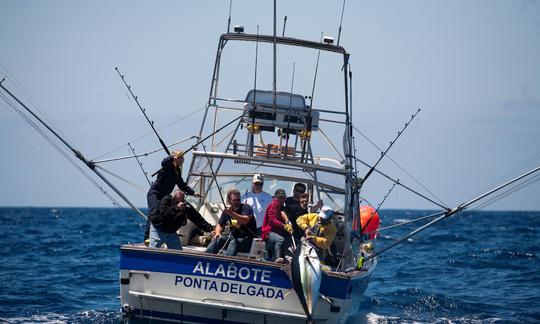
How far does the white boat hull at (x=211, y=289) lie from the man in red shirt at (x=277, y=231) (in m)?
0.83

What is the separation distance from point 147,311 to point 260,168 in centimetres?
413

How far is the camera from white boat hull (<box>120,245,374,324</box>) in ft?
35.1

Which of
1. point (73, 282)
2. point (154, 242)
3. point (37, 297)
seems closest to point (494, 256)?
point (73, 282)

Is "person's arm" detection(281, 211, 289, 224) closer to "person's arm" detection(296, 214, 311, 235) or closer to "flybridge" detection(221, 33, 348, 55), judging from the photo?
"person's arm" detection(296, 214, 311, 235)

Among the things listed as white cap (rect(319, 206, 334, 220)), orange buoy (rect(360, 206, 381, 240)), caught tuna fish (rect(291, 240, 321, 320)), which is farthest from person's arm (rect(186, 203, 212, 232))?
orange buoy (rect(360, 206, 381, 240))

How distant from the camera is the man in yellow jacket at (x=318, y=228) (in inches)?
448

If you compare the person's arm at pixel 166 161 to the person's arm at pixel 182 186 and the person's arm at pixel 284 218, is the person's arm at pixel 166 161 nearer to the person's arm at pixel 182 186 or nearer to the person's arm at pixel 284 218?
the person's arm at pixel 182 186

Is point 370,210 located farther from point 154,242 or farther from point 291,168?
point 154,242

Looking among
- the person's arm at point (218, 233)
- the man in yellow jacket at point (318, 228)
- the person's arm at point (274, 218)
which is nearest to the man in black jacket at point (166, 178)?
the person's arm at point (218, 233)

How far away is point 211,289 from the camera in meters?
10.8

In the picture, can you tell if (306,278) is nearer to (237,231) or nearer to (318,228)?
(318,228)

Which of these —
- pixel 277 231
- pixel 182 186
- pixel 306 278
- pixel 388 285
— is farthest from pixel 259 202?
pixel 388 285

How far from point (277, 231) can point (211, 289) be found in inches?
53.1

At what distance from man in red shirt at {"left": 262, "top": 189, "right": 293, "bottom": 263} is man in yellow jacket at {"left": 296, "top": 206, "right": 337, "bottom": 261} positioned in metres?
0.20
